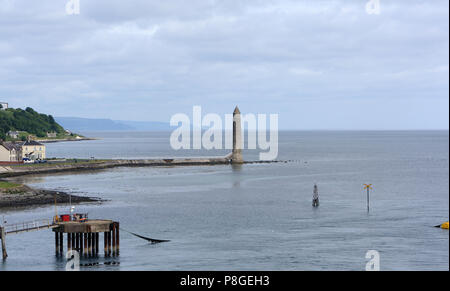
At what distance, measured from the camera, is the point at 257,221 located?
2753 inches

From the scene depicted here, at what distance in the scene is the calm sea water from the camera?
50062 mm

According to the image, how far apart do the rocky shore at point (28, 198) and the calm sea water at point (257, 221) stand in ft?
13.1

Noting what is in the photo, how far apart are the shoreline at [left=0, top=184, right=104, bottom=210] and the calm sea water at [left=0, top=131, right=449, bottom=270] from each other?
3592 millimetres

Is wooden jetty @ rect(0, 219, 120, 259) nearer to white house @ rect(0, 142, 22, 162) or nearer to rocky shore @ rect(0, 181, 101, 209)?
rocky shore @ rect(0, 181, 101, 209)

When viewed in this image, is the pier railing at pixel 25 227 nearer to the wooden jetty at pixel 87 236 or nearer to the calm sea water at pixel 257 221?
the wooden jetty at pixel 87 236

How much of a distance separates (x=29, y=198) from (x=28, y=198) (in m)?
0.14

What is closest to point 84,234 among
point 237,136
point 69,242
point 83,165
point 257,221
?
point 69,242

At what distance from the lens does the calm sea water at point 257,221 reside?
50.1 metres

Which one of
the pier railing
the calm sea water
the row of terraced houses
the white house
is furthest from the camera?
the row of terraced houses

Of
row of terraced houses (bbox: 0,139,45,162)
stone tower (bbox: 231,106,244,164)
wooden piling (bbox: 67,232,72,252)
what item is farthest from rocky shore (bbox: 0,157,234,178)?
wooden piling (bbox: 67,232,72,252)

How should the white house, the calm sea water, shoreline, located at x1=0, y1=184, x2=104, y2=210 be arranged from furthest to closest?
the white house < shoreline, located at x1=0, y1=184, x2=104, y2=210 < the calm sea water

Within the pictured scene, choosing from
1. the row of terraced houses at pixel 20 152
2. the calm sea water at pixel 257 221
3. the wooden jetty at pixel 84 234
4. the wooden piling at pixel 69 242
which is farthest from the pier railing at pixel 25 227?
the row of terraced houses at pixel 20 152
